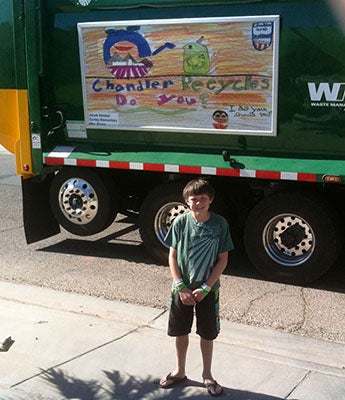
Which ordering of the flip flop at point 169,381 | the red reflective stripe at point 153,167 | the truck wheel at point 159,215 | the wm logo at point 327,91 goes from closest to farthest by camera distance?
the flip flop at point 169,381 → the wm logo at point 327,91 → the red reflective stripe at point 153,167 → the truck wheel at point 159,215

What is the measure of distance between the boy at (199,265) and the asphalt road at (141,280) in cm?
132

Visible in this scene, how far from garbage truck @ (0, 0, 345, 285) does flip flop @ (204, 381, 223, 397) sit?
2.41m

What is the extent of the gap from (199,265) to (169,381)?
827 millimetres

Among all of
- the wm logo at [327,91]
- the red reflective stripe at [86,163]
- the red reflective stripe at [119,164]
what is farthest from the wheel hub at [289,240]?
the red reflective stripe at [86,163]

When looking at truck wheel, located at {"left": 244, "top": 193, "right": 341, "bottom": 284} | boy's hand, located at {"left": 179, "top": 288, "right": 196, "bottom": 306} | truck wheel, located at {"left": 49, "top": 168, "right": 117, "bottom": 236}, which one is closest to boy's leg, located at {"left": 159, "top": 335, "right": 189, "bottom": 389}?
boy's hand, located at {"left": 179, "top": 288, "right": 196, "bottom": 306}

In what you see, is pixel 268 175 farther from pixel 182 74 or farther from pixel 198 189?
pixel 198 189

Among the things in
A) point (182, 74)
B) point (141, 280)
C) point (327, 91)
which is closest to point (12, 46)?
point (182, 74)

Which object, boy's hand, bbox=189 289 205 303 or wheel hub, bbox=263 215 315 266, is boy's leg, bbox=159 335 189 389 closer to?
boy's hand, bbox=189 289 205 303

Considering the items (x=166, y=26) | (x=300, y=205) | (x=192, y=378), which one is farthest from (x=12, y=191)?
(x=192, y=378)

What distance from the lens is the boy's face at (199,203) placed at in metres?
3.93

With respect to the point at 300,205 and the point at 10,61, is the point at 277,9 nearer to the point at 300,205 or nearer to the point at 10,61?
the point at 300,205

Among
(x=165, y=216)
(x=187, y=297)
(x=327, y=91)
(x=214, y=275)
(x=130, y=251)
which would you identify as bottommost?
(x=130, y=251)

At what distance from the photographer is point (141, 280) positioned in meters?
6.50

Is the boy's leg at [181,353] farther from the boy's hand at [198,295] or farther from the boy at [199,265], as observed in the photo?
the boy's hand at [198,295]
